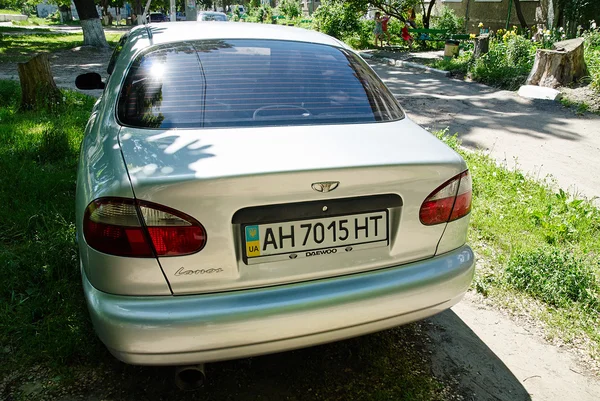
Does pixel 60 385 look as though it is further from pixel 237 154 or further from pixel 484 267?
pixel 484 267

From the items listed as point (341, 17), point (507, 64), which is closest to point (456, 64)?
point (507, 64)

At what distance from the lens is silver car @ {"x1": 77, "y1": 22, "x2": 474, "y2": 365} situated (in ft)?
5.91

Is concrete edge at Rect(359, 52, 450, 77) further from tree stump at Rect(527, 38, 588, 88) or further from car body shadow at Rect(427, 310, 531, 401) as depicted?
car body shadow at Rect(427, 310, 531, 401)

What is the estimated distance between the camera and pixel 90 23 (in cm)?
1764

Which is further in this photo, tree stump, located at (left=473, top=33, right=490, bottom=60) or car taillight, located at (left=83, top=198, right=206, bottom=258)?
tree stump, located at (left=473, top=33, right=490, bottom=60)

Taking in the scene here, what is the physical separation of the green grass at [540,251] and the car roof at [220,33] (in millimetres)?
1895

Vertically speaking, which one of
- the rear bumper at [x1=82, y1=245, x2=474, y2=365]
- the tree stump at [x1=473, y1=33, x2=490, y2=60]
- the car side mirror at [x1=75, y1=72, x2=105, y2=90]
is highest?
the tree stump at [x1=473, y1=33, x2=490, y2=60]

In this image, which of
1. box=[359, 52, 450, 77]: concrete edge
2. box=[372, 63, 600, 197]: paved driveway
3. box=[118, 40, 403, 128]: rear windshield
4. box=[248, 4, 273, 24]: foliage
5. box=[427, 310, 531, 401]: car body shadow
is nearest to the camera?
box=[118, 40, 403, 128]: rear windshield

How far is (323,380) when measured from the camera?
242 centimetres

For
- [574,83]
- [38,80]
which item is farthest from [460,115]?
[38,80]

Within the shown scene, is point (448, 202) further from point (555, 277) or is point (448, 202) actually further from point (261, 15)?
Answer: point (261, 15)

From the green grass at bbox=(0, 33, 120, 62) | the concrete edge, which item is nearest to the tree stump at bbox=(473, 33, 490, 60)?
the concrete edge

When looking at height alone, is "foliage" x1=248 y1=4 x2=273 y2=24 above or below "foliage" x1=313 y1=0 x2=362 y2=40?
above

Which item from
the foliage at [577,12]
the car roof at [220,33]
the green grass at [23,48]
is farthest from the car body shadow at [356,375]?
the foliage at [577,12]
